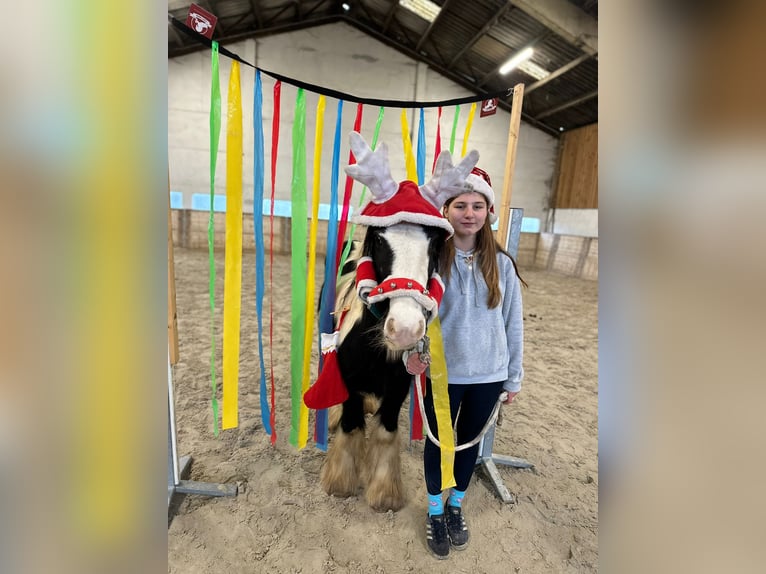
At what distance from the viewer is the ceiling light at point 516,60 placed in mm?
8002

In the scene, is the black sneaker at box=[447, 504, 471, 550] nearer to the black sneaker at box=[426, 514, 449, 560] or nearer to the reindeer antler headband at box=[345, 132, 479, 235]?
the black sneaker at box=[426, 514, 449, 560]

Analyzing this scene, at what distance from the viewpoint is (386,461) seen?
181cm

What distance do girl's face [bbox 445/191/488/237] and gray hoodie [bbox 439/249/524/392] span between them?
9 centimetres

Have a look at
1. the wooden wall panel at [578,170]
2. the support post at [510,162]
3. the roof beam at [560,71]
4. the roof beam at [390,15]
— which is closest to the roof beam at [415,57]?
the roof beam at [390,15]

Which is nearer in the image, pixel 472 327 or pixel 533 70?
pixel 472 327

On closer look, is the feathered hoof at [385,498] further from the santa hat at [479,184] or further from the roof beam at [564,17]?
the roof beam at [564,17]

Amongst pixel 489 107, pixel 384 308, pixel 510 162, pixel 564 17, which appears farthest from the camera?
pixel 564 17

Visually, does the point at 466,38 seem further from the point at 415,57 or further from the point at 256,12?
the point at 256,12

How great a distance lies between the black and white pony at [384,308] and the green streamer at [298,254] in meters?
0.22

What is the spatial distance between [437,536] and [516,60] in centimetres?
949

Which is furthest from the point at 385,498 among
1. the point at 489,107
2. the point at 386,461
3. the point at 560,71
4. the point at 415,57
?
the point at 415,57
